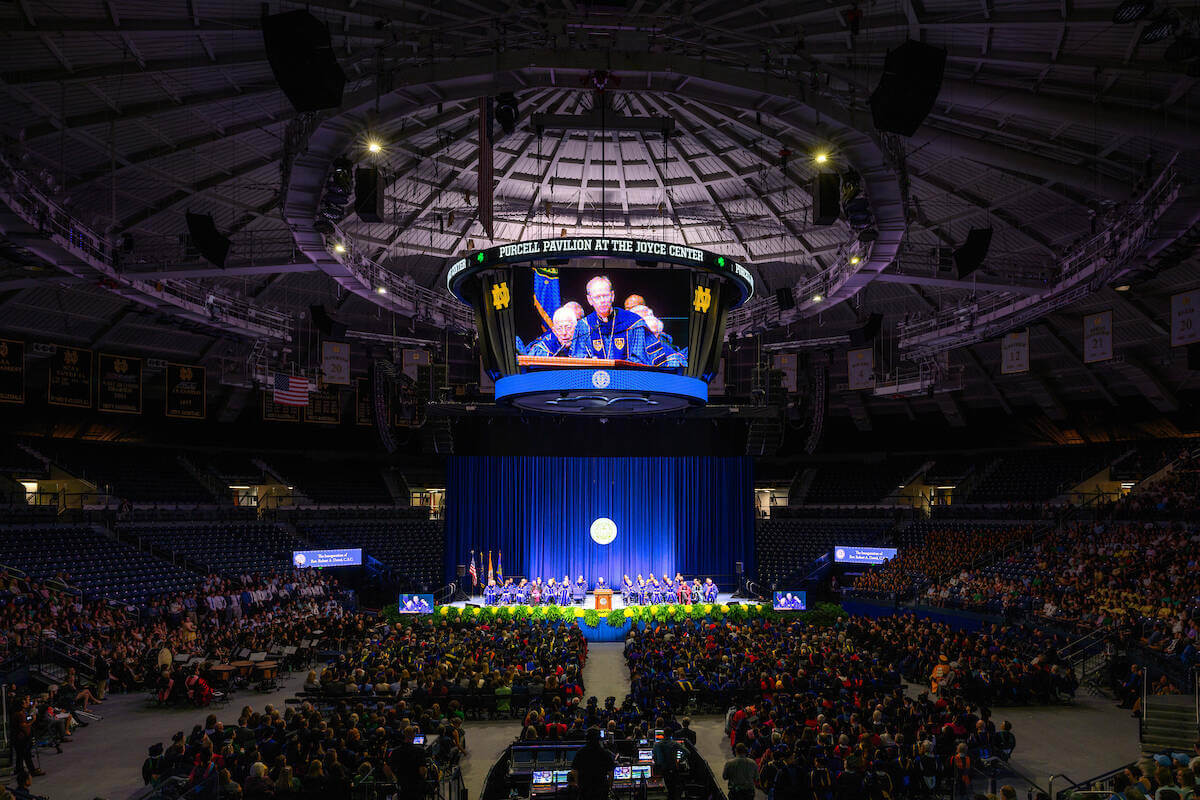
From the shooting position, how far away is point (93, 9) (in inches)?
579

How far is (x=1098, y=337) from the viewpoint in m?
23.7

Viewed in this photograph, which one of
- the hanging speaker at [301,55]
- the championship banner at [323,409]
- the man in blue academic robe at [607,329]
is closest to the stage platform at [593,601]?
the championship banner at [323,409]

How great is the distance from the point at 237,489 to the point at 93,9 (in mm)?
38594

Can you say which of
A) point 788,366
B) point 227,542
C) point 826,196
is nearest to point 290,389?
point 227,542

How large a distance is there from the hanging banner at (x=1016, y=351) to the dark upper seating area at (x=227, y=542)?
29.8 m

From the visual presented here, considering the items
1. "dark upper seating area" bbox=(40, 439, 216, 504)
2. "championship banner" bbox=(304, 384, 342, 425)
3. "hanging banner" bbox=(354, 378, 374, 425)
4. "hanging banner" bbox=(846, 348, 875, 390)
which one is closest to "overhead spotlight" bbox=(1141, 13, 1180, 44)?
"hanging banner" bbox=(846, 348, 875, 390)

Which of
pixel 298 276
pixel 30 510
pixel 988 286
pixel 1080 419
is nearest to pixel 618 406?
pixel 988 286

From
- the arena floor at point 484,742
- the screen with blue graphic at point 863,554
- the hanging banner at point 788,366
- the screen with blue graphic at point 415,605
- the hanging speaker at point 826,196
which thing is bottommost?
the arena floor at point 484,742

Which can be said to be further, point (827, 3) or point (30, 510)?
point (30, 510)

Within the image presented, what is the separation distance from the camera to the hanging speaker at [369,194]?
19.3m

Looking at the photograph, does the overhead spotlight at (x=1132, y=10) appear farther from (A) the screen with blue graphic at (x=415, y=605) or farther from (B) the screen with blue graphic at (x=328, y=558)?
(B) the screen with blue graphic at (x=328, y=558)

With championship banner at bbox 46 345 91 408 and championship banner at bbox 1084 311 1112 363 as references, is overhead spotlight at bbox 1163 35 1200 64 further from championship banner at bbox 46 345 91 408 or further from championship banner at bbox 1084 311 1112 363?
championship banner at bbox 46 345 91 408

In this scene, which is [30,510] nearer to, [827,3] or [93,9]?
[93,9]

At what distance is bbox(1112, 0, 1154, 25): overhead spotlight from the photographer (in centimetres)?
1213
